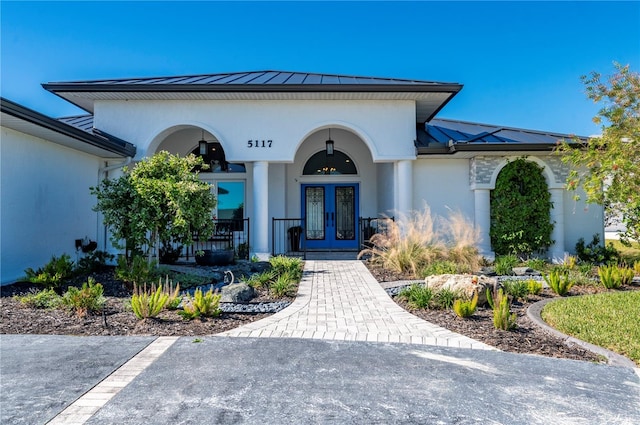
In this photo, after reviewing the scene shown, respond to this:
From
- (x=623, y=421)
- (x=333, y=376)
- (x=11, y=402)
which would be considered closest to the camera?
(x=623, y=421)

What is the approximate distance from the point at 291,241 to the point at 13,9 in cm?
946

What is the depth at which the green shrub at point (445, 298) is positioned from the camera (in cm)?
610

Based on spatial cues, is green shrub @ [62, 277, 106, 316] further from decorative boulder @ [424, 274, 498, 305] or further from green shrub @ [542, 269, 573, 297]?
green shrub @ [542, 269, 573, 297]

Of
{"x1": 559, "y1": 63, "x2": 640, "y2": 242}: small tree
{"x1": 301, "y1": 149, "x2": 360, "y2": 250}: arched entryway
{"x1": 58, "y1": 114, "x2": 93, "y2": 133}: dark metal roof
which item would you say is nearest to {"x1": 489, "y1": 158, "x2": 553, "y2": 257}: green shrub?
{"x1": 559, "y1": 63, "x2": 640, "y2": 242}: small tree

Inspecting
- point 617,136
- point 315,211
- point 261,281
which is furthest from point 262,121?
point 617,136

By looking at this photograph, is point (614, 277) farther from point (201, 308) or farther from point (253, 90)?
point (253, 90)

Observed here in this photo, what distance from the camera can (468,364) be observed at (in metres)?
3.83

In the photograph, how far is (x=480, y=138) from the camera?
1123 centimetres

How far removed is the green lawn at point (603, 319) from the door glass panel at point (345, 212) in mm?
8808

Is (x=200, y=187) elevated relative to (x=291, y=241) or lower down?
elevated

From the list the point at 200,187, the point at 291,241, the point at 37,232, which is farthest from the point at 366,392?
the point at 291,241

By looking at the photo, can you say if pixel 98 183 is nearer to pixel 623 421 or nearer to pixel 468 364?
pixel 468 364

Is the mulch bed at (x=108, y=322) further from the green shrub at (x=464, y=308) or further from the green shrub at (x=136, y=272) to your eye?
the green shrub at (x=464, y=308)

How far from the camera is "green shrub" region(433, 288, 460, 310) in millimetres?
6098
